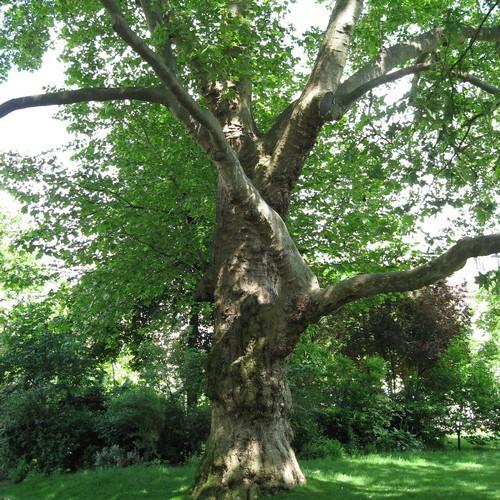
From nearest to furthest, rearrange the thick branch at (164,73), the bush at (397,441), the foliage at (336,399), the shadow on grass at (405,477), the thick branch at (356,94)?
the thick branch at (164,73) < the shadow on grass at (405,477) < the thick branch at (356,94) < the foliage at (336,399) < the bush at (397,441)

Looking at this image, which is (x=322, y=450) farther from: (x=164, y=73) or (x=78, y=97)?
(x=164, y=73)

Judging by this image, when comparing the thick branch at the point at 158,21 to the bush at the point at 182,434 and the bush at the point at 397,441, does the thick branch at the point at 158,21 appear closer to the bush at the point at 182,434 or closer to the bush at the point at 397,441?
the bush at the point at 182,434

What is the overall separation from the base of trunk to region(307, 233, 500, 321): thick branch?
1.63 meters

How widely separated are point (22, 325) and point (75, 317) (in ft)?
13.2

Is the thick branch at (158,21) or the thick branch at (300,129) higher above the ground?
the thick branch at (158,21)

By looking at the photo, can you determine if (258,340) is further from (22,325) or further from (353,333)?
(353,333)

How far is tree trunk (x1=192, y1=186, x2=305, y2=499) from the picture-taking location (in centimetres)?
643

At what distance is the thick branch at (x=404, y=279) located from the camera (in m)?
5.74

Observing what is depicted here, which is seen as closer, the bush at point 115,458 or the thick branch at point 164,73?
the thick branch at point 164,73

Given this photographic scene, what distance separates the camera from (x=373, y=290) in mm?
6262

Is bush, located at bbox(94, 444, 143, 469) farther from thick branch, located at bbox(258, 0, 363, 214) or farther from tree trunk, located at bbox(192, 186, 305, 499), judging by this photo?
thick branch, located at bbox(258, 0, 363, 214)

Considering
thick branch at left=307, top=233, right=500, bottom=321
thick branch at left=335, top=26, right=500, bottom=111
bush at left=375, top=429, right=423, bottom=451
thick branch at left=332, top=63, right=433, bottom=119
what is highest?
thick branch at left=335, top=26, right=500, bottom=111

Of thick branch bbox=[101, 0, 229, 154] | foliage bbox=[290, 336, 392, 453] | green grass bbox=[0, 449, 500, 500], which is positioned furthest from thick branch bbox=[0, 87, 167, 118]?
foliage bbox=[290, 336, 392, 453]

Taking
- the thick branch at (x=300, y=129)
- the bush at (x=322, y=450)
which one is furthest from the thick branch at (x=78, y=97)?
the bush at (x=322, y=450)
